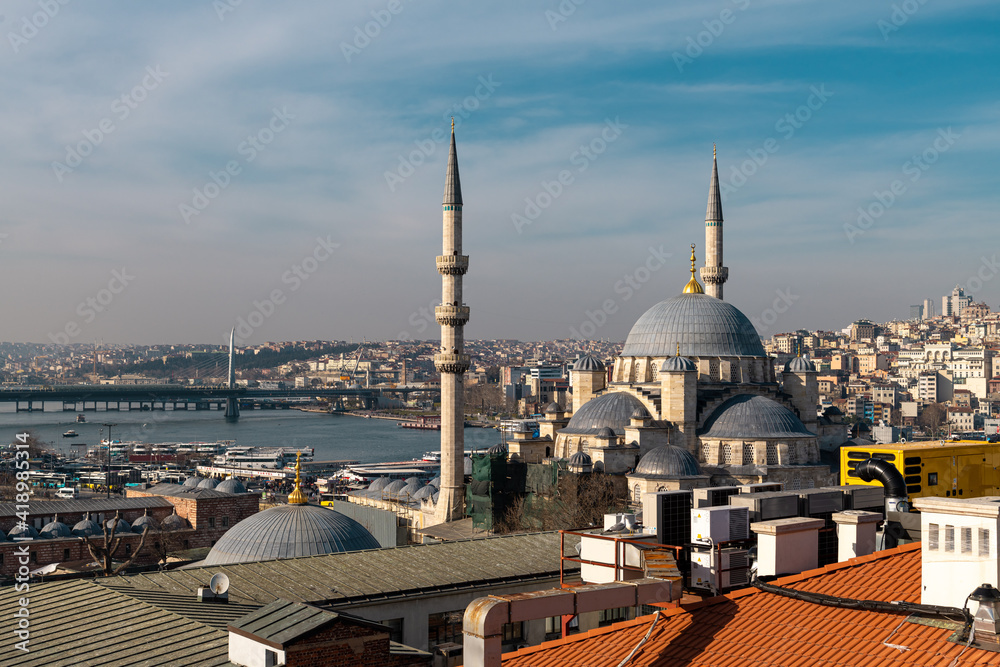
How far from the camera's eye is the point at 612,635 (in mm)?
5418

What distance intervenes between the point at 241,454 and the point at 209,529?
108 ft

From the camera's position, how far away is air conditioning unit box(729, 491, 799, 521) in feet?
22.0

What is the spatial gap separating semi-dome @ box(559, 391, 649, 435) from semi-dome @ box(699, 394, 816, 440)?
1593mm

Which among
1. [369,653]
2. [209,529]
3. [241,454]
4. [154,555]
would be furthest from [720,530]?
[241,454]

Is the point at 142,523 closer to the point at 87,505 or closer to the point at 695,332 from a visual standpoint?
the point at 87,505

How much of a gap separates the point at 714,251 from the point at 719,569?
A: 24.3 metres

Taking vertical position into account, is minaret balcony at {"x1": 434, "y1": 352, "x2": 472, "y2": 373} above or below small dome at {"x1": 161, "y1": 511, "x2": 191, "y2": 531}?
above

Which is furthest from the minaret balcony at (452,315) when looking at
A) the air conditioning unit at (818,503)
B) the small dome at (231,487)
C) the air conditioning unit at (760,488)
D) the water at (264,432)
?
the water at (264,432)

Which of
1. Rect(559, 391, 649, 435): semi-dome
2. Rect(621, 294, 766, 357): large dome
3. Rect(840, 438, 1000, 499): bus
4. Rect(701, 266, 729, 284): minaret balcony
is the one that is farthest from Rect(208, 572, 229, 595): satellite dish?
Rect(701, 266, 729, 284): minaret balcony

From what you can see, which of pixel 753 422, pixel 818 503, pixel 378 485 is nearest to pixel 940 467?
pixel 818 503

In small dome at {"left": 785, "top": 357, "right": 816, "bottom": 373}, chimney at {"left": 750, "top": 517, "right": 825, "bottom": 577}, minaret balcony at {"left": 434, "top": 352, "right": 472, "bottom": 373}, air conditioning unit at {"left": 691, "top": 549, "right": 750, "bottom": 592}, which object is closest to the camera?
air conditioning unit at {"left": 691, "top": 549, "right": 750, "bottom": 592}

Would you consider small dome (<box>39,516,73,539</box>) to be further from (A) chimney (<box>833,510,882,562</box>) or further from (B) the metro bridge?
(B) the metro bridge

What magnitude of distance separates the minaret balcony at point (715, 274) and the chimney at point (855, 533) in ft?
76.0

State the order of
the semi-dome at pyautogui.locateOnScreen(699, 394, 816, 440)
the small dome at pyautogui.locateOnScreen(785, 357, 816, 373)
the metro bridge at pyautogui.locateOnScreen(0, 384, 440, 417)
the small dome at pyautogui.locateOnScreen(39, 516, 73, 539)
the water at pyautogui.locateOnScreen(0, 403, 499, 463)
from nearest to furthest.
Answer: the semi-dome at pyautogui.locateOnScreen(699, 394, 816, 440), the small dome at pyautogui.locateOnScreen(39, 516, 73, 539), the small dome at pyautogui.locateOnScreen(785, 357, 816, 373), the water at pyautogui.locateOnScreen(0, 403, 499, 463), the metro bridge at pyautogui.locateOnScreen(0, 384, 440, 417)
